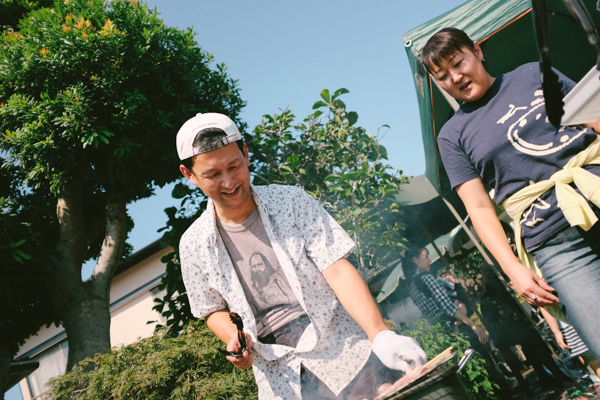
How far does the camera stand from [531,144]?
1.71 m

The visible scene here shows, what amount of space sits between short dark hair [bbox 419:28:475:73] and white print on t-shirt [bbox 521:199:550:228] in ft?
2.80

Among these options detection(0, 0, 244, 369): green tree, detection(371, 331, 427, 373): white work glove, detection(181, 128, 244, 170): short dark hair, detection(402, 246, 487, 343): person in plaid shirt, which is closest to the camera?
detection(371, 331, 427, 373): white work glove

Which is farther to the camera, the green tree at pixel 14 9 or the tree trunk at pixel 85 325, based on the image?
the green tree at pixel 14 9

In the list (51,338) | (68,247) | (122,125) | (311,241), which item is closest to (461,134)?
(311,241)

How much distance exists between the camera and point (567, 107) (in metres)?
1.05

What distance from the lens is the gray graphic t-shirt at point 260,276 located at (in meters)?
1.88

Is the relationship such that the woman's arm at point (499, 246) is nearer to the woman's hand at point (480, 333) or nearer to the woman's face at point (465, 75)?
the woman's face at point (465, 75)

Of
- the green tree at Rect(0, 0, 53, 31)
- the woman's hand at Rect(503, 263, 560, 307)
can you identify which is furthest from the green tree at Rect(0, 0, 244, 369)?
the woman's hand at Rect(503, 263, 560, 307)

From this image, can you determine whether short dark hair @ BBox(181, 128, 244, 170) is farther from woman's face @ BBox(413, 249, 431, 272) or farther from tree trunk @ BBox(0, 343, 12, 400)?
tree trunk @ BBox(0, 343, 12, 400)

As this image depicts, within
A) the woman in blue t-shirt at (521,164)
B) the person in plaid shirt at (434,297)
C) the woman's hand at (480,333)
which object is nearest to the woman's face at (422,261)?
the person in plaid shirt at (434,297)

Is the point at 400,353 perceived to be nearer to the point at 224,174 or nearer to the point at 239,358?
the point at 239,358

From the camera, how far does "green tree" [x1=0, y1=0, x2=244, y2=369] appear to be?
4320 millimetres

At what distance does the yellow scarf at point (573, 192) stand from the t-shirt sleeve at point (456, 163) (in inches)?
9.7

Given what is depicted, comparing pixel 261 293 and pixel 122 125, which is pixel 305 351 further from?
pixel 122 125
